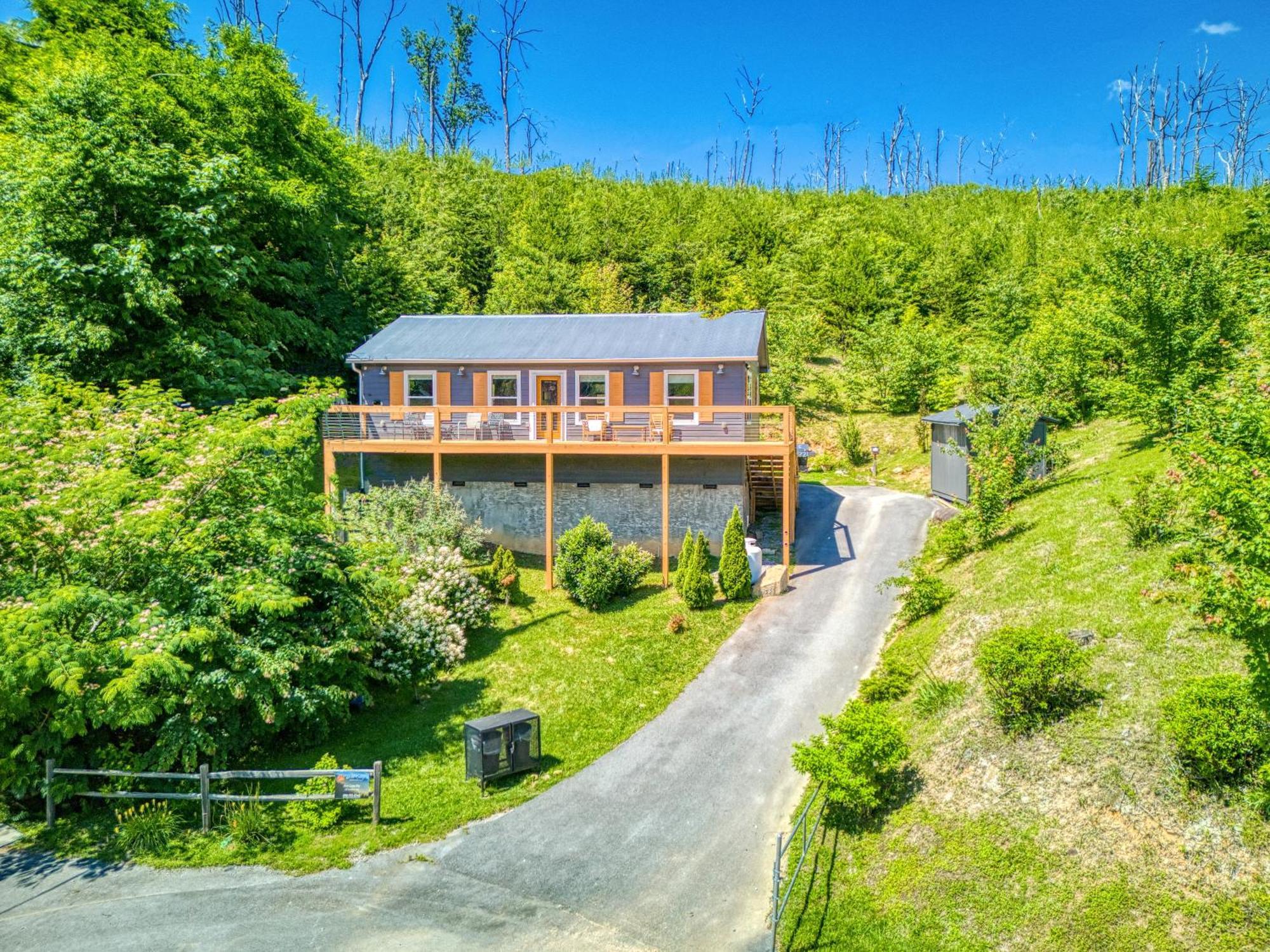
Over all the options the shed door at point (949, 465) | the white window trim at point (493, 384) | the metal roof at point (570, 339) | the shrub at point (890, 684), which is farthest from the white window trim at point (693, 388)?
the shrub at point (890, 684)

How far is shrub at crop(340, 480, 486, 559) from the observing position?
17266 mm

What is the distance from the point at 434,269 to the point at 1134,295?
3094 cm

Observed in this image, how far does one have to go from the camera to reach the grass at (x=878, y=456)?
28031 millimetres

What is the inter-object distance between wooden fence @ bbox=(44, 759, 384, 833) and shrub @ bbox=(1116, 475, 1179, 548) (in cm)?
1282

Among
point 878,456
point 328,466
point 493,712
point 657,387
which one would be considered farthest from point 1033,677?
point 878,456

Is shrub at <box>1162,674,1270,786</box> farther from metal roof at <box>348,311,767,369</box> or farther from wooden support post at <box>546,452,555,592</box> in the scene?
metal roof at <box>348,311,767,369</box>

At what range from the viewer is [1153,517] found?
12.9 metres

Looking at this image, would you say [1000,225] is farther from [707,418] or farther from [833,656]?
[833,656]

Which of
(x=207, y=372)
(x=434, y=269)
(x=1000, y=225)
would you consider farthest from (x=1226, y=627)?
(x=1000, y=225)

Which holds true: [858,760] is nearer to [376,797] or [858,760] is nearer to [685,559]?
[376,797]

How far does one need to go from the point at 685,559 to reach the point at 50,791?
11.8 meters

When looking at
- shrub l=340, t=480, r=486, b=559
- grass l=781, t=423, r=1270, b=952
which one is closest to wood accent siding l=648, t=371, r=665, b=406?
shrub l=340, t=480, r=486, b=559

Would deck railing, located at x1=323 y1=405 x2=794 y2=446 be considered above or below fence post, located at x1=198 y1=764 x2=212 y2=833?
above

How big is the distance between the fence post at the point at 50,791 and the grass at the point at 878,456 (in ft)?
77.8
